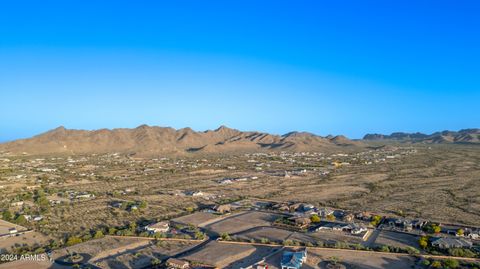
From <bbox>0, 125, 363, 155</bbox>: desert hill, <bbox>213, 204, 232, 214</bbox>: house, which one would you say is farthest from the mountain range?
<bbox>213, 204, 232, 214</bbox>: house

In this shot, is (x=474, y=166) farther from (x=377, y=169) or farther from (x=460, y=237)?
(x=460, y=237)

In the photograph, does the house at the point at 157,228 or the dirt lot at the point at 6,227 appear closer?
the house at the point at 157,228

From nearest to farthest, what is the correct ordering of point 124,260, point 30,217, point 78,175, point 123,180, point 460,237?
point 124,260, point 460,237, point 30,217, point 123,180, point 78,175

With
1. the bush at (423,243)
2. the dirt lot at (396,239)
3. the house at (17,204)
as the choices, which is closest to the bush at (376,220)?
the dirt lot at (396,239)

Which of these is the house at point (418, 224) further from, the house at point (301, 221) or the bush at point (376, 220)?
the house at point (301, 221)

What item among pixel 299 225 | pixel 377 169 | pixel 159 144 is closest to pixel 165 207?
pixel 299 225

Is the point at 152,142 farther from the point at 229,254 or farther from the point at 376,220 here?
the point at 229,254

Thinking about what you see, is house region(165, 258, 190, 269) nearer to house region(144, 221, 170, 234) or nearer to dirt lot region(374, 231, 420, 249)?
house region(144, 221, 170, 234)
